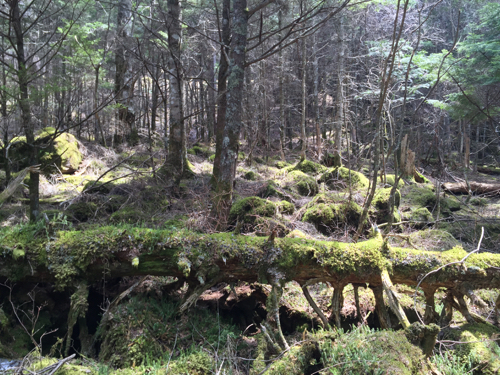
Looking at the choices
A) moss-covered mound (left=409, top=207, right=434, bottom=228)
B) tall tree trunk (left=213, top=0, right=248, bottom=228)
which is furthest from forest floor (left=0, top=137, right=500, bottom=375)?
tall tree trunk (left=213, top=0, right=248, bottom=228)

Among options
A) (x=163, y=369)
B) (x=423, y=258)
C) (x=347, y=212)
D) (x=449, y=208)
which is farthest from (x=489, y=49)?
(x=163, y=369)

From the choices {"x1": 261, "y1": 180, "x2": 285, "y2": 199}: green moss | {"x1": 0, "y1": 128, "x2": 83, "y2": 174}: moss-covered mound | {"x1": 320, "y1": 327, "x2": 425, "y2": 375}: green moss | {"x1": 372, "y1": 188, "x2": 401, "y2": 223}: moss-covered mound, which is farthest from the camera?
{"x1": 0, "y1": 128, "x2": 83, "y2": 174}: moss-covered mound

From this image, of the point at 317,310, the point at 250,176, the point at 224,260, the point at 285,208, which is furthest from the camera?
the point at 250,176

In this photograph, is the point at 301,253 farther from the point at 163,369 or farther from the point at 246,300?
the point at 163,369

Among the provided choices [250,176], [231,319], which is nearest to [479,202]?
[250,176]

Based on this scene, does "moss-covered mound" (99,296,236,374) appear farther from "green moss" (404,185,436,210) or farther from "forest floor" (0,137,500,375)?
"green moss" (404,185,436,210)

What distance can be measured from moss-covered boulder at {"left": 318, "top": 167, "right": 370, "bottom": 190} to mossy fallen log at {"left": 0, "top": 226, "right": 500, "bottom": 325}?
527 centimetres

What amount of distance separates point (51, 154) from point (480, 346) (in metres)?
11.4

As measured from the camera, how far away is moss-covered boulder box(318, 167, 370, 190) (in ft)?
31.4

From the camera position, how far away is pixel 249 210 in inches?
276

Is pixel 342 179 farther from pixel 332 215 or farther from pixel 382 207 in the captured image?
pixel 332 215

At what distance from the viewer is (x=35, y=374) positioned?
111 inches

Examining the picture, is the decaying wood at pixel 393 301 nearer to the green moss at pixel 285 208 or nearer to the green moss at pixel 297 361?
the green moss at pixel 297 361

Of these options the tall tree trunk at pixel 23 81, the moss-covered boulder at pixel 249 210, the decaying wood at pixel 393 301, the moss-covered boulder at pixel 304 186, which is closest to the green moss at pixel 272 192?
the moss-covered boulder at pixel 304 186
